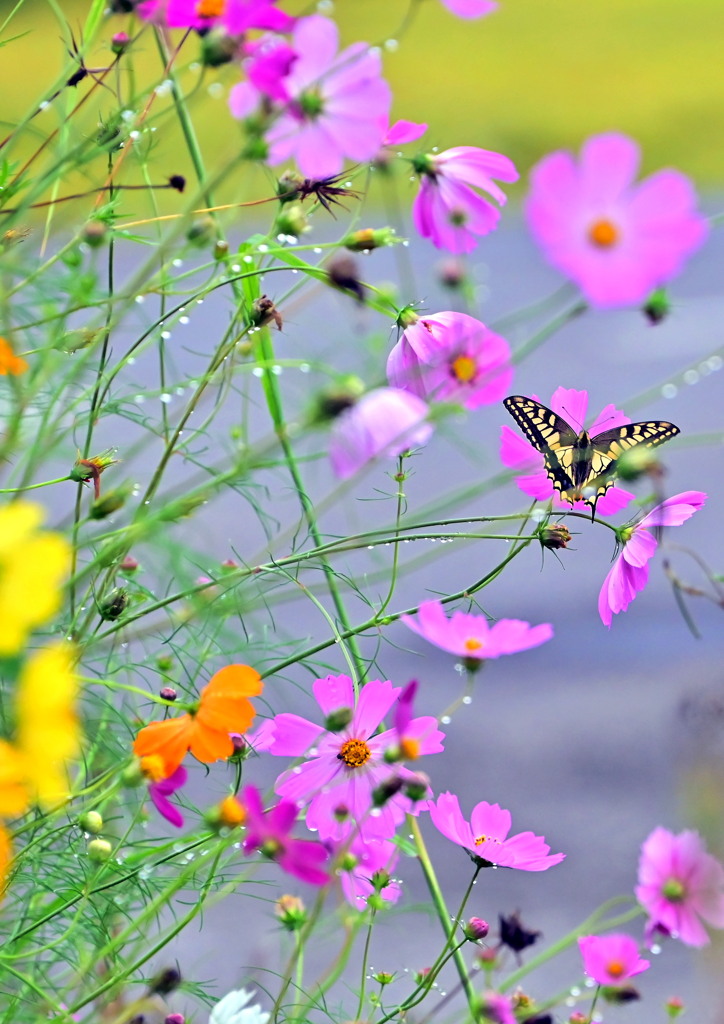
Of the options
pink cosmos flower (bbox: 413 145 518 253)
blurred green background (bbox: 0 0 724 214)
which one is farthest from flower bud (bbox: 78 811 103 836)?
blurred green background (bbox: 0 0 724 214)

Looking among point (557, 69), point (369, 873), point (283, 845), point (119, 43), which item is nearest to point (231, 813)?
point (283, 845)

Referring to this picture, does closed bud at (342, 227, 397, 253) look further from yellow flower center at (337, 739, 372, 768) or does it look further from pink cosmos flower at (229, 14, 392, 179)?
yellow flower center at (337, 739, 372, 768)

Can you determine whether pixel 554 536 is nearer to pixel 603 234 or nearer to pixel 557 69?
pixel 603 234

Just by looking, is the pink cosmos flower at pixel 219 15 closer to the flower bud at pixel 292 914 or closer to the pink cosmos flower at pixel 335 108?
the pink cosmos flower at pixel 335 108

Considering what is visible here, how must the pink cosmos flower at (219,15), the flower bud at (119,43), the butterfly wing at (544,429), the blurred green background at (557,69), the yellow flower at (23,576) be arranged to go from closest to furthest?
the yellow flower at (23,576)
the pink cosmos flower at (219,15)
the flower bud at (119,43)
the butterfly wing at (544,429)
the blurred green background at (557,69)

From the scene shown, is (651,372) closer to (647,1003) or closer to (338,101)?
(647,1003)

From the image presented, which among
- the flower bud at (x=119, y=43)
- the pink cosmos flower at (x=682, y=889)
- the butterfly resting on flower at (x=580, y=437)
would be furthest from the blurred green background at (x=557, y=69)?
the pink cosmos flower at (x=682, y=889)

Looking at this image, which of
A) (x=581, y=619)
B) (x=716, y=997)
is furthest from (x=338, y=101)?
(x=581, y=619)

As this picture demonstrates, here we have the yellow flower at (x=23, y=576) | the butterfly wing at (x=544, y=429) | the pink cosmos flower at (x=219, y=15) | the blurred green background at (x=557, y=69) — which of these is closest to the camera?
the yellow flower at (x=23, y=576)
